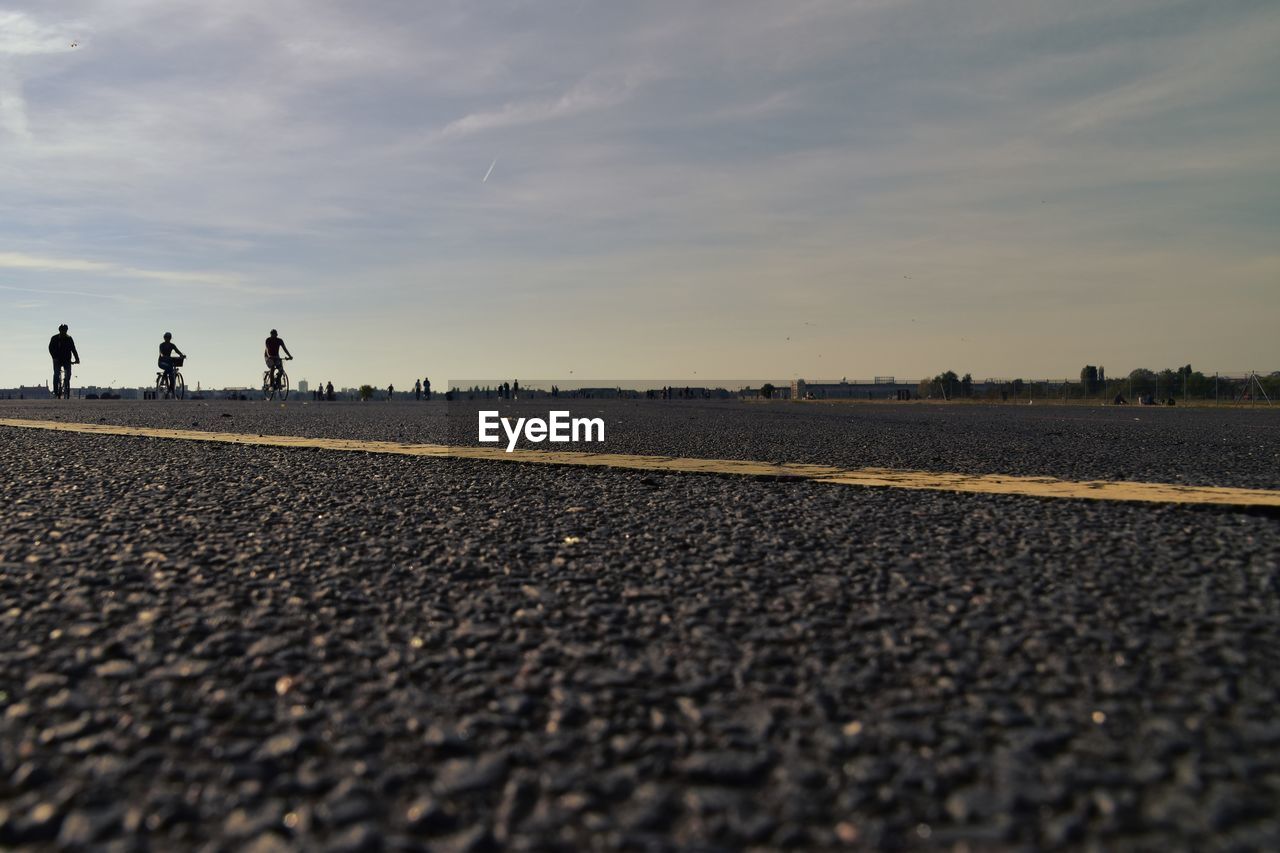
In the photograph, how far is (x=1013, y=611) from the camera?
2.94 meters

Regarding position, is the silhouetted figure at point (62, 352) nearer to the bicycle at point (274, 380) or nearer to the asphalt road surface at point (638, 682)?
the bicycle at point (274, 380)

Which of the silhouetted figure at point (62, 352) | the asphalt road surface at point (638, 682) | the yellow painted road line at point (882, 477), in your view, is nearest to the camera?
the asphalt road surface at point (638, 682)

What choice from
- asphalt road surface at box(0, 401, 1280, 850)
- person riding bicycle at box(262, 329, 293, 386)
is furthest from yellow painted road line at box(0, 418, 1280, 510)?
person riding bicycle at box(262, 329, 293, 386)

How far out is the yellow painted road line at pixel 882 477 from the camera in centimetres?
538

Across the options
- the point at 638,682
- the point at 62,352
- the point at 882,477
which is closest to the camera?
the point at 638,682

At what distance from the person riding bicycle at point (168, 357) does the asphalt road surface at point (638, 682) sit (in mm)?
24881

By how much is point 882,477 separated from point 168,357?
26.8 meters

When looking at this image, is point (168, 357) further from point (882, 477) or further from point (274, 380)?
point (882, 477)

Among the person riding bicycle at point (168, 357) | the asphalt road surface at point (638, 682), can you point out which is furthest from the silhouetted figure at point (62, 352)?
the asphalt road surface at point (638, 682)

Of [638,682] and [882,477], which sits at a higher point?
[882,477]

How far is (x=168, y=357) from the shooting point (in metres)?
27.4

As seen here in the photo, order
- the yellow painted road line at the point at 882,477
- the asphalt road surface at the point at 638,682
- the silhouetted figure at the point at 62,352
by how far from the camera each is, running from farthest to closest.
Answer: the silhouetted figure at the point at 62,352 → the yellow painted road line at the point at 882,477 → the asphalt road surface at the point at 638,682

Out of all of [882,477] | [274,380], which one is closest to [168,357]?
[274,380]

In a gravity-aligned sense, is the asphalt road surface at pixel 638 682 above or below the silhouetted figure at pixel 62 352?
below
